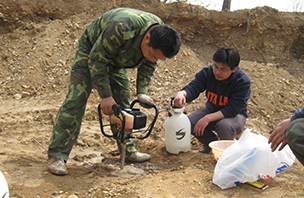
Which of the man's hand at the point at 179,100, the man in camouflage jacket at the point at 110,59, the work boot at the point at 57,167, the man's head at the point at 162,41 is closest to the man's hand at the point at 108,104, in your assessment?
the man in camouflage jacket at the point at 110,59

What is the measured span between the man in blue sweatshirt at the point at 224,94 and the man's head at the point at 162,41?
33.2 inches

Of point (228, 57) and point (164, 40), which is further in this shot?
point (228, 57)

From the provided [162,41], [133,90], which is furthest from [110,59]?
[133,90]

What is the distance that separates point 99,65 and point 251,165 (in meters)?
1.63

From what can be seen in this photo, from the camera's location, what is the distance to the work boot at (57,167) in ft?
7.91

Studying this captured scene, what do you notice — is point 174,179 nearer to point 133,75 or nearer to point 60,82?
point 133,75

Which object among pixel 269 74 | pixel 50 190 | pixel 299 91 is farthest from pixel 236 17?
pixel 50 190

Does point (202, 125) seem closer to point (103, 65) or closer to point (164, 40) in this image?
point (164, 40)

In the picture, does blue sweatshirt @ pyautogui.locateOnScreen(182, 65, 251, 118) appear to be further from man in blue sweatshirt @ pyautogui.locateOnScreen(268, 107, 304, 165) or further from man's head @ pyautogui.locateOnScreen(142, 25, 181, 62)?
man in blue sweatshirt @ pyautogui.locateOnScreen(268, 107, 304, 165)

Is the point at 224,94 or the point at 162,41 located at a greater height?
Answer: the point at 162,41

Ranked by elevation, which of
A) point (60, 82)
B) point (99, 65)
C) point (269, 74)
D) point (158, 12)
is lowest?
point (60, 82)

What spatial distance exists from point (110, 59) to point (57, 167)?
1.21 m

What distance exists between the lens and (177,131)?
3.05m

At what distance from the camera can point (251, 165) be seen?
6.89 ft
